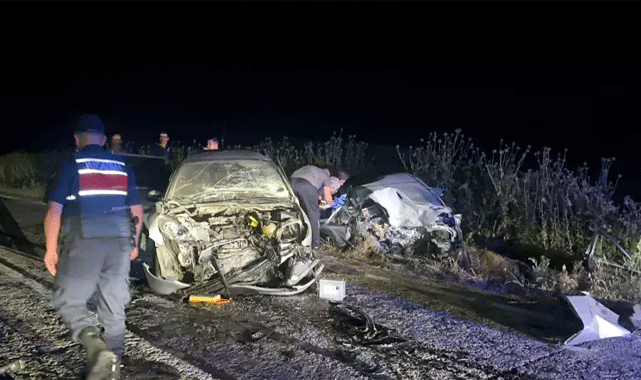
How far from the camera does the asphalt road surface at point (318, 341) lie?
15.7ft

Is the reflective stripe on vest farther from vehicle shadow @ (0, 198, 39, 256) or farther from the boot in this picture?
vehicle shadow @ (0, 198, 39, 256)

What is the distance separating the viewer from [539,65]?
4056 centimetres

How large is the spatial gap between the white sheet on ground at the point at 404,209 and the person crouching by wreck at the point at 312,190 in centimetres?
76

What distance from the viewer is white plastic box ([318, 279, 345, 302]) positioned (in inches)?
256

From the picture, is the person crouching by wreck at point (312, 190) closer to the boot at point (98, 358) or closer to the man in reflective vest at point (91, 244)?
the man in reflective vest at point (91, 244)

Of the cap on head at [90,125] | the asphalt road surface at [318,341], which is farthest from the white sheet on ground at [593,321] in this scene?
the cap on head at [90,125]

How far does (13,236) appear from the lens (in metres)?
10.3

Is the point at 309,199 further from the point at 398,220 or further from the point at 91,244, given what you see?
the point at 91,244

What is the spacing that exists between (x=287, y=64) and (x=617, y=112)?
3426 centimetres

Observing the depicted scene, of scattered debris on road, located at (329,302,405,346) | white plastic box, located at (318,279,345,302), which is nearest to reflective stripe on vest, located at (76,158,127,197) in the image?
scattered debris on road, located at (329,302,405,346)

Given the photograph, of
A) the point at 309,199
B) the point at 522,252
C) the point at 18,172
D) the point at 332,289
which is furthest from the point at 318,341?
the point at 18,172

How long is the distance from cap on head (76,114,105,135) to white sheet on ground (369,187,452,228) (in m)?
5.01

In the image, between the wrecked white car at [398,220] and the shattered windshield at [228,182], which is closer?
the shattered windshield at [228,182]

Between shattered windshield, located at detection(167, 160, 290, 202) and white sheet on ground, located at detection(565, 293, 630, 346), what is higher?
shattered windshield, located at detection(167, 160, 290, 202)
